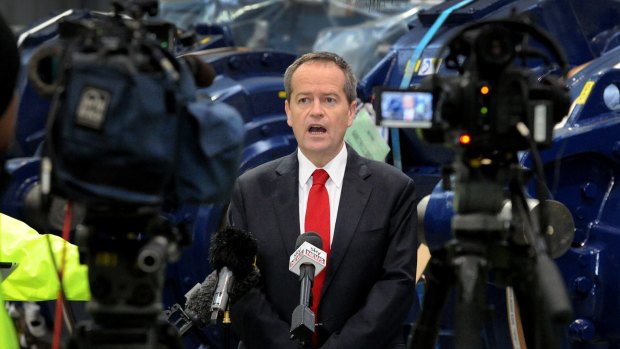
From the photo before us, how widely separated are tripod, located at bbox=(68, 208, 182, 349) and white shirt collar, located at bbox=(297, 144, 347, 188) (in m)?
1.58

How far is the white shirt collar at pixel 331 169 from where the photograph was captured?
4961 mm

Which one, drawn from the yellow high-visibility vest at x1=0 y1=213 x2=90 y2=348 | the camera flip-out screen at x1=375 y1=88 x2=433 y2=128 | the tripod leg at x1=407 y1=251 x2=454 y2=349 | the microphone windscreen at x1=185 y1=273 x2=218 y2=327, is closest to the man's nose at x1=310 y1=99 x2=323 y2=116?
the microphone windscreen at x1=185 y1=273 x2=218 y2=327

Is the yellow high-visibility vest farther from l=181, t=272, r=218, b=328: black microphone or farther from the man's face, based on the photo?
the man's face

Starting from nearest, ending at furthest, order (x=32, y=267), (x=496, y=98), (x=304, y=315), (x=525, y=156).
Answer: (x=496, y=98) < (x=304, y=315) < (x=32, y=267) < (x=525, y=156)

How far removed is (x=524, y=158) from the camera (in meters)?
5.62

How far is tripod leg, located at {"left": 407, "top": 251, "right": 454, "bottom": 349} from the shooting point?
12.5 feet

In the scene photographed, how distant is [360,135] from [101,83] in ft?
10.3

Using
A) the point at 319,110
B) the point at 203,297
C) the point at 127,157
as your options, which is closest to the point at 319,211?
the point at 319,110

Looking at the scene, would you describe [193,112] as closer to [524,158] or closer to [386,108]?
[386,108]

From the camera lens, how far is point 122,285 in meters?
3.40

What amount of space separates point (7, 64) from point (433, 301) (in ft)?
4.18

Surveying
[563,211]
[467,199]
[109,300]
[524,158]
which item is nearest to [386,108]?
[467,199]

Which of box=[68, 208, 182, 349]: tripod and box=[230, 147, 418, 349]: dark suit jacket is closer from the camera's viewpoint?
box=[68, 208, 182, 349]: tripod

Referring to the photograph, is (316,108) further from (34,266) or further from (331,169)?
(34,266)
